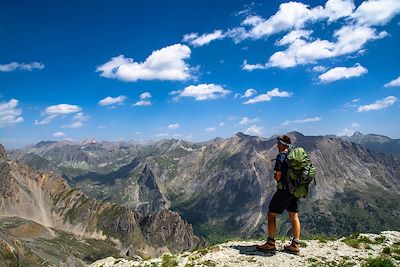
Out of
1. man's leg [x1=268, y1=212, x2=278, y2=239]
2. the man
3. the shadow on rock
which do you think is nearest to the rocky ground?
the shadow on rock

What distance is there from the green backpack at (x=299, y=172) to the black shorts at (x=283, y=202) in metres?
0.48

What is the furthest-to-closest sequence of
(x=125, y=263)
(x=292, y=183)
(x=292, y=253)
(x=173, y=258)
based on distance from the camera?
1. (x=125, y=263)
2. (x=173, y=258)
3. (x=292, y=253)
4. (x=292, y=183)

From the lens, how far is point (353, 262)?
20.8 metres

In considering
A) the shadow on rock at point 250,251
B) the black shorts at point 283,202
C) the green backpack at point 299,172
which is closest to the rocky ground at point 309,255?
the shadow on rock at point 250,251

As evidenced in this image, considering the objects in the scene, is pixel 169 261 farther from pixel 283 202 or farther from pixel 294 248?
pixel 283 202

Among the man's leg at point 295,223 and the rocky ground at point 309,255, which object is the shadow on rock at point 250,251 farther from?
the man's leg at point 295,223

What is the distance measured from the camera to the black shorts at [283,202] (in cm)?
2097

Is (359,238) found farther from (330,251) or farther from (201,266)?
(201,266)

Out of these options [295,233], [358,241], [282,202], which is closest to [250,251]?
[295,233]

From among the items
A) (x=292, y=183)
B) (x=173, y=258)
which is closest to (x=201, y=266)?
(x=173, y=258)

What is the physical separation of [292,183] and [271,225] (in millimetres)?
2940

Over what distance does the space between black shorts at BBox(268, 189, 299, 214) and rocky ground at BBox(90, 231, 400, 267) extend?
2511 mm

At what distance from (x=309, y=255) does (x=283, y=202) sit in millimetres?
3507

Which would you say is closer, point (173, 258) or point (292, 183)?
point (292, 183)
